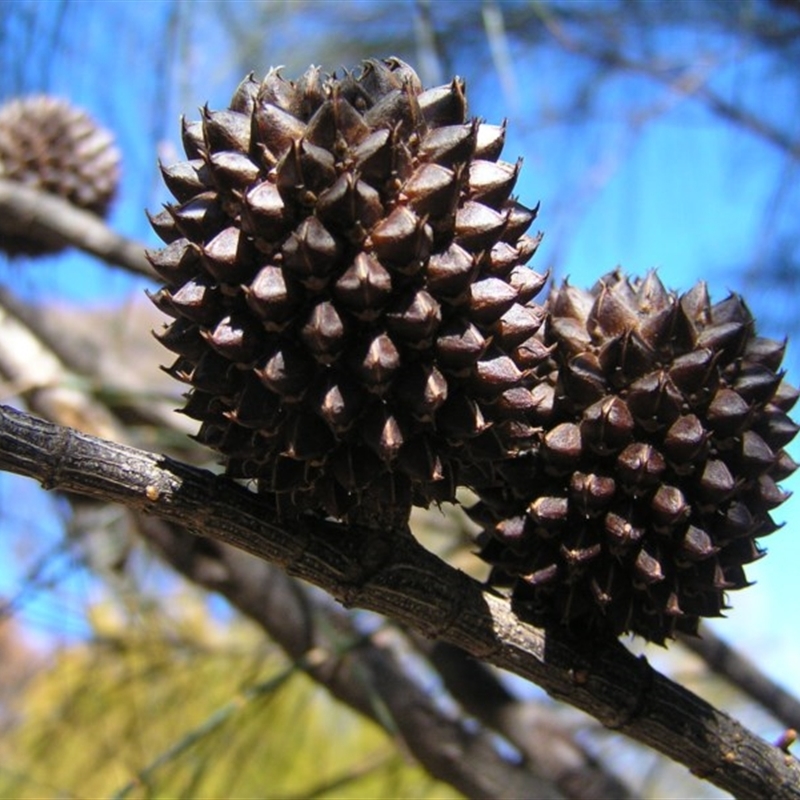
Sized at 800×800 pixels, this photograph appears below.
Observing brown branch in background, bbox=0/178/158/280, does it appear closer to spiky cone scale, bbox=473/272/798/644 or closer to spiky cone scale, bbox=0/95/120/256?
spiky cone scale, bbox=0/95/120/256

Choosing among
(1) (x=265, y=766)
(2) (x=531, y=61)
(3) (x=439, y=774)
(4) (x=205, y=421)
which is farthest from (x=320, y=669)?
(2) (x=531, y=61)

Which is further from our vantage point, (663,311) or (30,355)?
(30,355)

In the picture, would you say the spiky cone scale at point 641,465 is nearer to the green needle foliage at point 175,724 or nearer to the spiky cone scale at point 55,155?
the green needle foliage at point 175,724

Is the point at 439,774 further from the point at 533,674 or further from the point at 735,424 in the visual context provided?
the point at 735,424

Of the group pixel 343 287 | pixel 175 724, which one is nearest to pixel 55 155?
pixel 175 724

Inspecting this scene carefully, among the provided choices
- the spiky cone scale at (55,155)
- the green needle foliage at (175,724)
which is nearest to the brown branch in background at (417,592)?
the green needle foliage at (175,724)

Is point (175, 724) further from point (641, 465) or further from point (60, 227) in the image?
point (641, 465)
